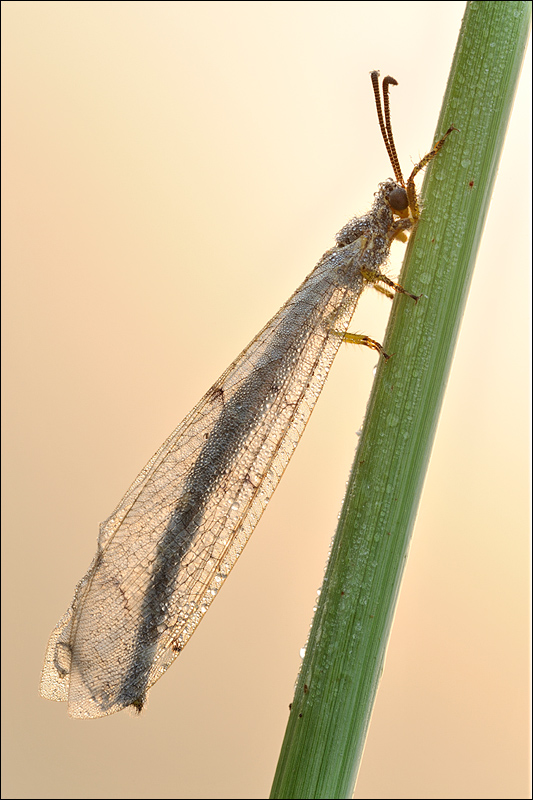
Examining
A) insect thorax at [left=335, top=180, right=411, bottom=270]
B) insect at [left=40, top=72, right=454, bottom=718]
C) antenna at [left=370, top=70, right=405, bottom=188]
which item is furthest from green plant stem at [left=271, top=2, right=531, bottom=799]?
insect thorax at [left=335, top=180, right=411, bottom=270]

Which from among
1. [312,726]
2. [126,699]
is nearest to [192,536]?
[126,699]

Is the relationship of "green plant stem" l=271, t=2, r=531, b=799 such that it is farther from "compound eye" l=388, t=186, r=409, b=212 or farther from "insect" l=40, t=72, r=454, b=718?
"compound eye" l=388, t=186, r=409, b=212

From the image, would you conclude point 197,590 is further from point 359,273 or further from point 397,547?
point 359,273

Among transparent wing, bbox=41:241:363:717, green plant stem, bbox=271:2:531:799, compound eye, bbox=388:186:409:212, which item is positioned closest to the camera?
green plant stem, bbox=271:2:531:799

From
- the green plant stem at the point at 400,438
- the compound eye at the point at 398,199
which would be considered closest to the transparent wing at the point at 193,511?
the compound eye at the point at 398,199

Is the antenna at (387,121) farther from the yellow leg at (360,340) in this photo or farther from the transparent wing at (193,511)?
the yellow leg at (360,340)

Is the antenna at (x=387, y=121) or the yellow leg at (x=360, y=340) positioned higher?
the antenna at (x=387, y=121)

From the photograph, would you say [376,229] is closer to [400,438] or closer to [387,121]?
[387,121]
